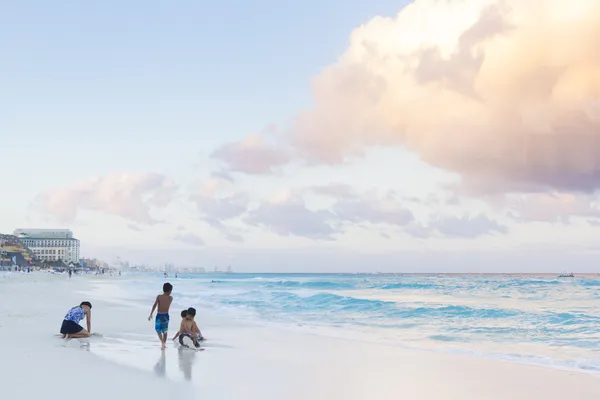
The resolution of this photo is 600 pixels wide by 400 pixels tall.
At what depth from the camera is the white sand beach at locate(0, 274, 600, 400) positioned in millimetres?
8204

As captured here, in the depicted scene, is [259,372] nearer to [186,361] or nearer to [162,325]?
[186,361]

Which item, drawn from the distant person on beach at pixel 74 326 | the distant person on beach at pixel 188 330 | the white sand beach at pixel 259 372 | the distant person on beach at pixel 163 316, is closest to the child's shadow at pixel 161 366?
the white sand beach at pixel 259 372

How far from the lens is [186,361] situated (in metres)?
10.8

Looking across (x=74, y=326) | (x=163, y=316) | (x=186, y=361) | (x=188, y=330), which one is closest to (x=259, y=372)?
(x=186, y=361)

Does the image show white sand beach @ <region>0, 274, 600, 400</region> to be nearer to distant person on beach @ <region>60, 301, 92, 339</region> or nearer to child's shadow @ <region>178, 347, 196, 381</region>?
child's shadow @ <region>178, 347, 196, 381</region>

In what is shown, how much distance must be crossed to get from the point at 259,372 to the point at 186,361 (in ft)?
5.52

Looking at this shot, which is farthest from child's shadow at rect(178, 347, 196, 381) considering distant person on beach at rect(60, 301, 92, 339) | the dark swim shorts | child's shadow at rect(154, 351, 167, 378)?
the dark swim shorts

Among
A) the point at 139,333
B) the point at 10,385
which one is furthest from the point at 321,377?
the point at 139,333

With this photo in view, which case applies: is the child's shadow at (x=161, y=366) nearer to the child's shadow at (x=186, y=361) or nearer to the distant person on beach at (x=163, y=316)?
the child's shadow at (x=186, y=361)

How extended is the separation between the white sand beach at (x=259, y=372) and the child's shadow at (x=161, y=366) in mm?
16

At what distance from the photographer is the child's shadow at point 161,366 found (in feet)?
30.9

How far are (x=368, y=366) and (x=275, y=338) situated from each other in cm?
503

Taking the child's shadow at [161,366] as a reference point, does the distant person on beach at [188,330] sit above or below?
above

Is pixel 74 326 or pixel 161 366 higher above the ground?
pixel 74 326
